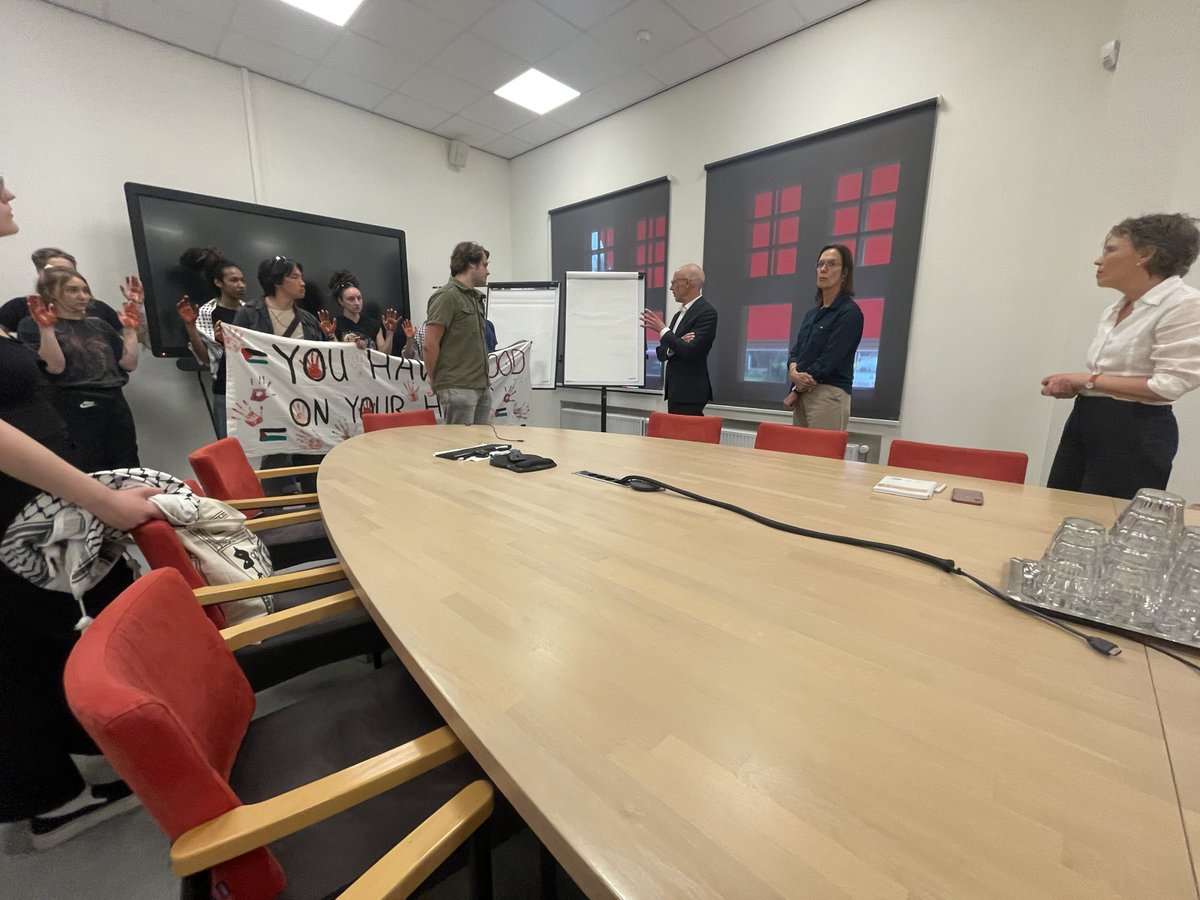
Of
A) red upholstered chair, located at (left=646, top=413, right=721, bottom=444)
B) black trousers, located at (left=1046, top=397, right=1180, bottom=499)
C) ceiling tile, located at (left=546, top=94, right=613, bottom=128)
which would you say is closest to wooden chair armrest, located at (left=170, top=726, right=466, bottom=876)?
red upholstered chair, located at (left=646, top=413, right=721, bottom=444)

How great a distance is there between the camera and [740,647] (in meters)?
0.64

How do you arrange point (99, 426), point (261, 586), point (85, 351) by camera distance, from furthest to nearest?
point (99, 426) < point (85, 351) < point (261, 586)

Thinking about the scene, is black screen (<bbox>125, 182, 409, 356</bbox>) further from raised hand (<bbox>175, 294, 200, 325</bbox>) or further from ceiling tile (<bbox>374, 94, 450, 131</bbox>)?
ceiling tile (<bbox>374, 94, 450, 131</bbox>)

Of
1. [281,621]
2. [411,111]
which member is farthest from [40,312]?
[411,111]

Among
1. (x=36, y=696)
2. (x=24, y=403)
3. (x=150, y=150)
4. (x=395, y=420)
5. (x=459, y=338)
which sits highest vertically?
(x=150, y=150)

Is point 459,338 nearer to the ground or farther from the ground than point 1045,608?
farther from the ground

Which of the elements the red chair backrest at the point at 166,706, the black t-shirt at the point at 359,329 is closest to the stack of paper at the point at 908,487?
the red chair backrest at the point at 166,706

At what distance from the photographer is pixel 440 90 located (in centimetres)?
368

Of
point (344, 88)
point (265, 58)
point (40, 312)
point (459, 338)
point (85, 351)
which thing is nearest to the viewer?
point (40, 312)

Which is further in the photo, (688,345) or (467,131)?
(467,131)

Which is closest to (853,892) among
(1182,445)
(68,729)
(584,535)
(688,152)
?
(584,535)

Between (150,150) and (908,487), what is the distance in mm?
4812

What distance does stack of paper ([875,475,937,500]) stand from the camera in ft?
4.32

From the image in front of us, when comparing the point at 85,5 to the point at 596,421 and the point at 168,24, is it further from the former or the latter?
the point at 596,421
